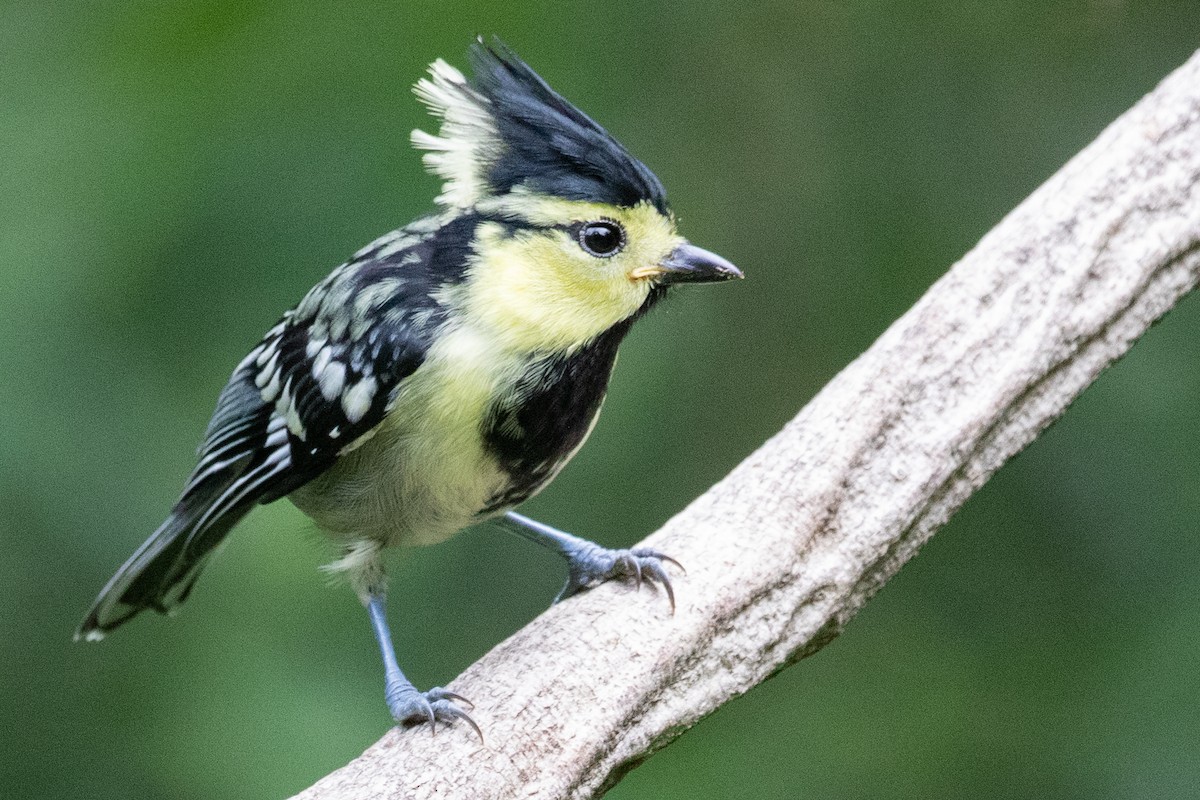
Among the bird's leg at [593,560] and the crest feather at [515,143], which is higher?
the crest feather at [515,143]

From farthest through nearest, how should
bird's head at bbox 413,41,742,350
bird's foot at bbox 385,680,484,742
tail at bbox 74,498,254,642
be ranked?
tail at bbox 74,498,254,642, bird's head at bbox 413,41,742,350, bird's foot at bbox 385,680,484,742

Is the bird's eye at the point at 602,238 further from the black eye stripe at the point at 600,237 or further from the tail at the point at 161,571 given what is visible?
the tail at the point at 161,571

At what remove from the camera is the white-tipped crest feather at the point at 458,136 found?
2.03 meters

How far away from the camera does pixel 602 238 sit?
6.54 ft

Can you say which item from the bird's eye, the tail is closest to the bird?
the bird's eye

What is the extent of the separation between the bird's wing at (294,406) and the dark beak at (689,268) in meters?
0.36

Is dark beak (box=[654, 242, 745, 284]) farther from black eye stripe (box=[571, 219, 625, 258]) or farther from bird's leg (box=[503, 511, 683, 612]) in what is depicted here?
bird's leg (box=[503, 511, 683, 612])

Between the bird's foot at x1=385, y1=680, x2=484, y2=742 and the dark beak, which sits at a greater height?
the dark beak

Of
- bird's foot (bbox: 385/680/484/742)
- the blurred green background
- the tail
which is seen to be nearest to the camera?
bird's foot (bbox: 385/680/484/742)

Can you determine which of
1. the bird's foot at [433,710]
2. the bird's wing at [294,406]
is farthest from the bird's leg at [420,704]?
the bird's wing at [294,406]

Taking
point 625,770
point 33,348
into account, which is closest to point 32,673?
point 33,348

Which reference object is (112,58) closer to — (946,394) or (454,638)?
(454,638)

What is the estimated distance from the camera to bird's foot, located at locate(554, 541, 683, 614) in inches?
81.8

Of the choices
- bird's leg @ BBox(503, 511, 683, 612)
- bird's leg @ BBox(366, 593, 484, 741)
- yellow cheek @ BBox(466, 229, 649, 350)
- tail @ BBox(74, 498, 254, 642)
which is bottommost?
tail @ BBox(74, 498, 254, 642)
